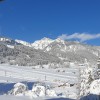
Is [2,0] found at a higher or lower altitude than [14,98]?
higher

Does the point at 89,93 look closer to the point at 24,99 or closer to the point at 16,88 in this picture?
the point at 24,99

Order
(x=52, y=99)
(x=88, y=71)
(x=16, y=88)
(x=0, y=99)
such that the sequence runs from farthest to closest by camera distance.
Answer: (x=16, y=88) → (x=88, y=71) → (x=52, y=99) → (x=0, y=99)

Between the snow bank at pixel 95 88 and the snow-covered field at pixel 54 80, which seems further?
the snow-covered field at pixel 54 80

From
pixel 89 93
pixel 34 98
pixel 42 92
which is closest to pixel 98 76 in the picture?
pixel 42 92

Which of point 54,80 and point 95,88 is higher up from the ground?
point 54,80

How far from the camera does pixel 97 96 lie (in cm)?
2614

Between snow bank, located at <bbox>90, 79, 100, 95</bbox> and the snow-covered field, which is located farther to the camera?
the snow-covered field

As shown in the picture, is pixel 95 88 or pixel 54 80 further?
pixel 54 80

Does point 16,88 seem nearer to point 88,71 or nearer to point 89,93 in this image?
point 88,71

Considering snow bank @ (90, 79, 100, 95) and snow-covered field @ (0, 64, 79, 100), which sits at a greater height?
snow-covered field @ (0, 64, 79, 100)

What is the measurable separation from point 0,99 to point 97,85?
8.00 meters

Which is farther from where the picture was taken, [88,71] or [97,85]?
[88,71]

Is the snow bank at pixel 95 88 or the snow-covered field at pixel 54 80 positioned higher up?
the snow-covered field at pixel 54 80

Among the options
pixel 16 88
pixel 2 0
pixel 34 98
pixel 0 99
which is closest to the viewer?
pixel 2 0
